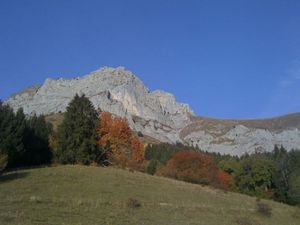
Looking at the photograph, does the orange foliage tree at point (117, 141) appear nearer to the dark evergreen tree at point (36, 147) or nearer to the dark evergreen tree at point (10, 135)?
the dark evergreen tree at point (36, 147)

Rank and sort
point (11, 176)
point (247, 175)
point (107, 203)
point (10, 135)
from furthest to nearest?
1. point (247, 175)
2. point (10, 135)
3. point (11, 176)
4. point (107, 203)

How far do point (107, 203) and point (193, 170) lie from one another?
6912cm

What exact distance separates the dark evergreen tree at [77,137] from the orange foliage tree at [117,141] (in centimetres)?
489

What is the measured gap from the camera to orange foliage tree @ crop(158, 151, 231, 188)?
104 m

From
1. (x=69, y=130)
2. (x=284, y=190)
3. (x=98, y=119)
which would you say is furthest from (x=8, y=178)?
(x=284, y=190)

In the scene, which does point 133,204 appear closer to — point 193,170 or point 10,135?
point 10,135

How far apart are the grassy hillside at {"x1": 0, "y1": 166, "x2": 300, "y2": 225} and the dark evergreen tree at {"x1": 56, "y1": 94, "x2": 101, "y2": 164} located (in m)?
14.4

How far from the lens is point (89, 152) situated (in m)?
83.6

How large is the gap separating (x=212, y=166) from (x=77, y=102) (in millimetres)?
40880

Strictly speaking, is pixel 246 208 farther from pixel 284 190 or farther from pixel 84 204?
pixel 284 190

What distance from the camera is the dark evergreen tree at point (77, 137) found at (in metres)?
81.7

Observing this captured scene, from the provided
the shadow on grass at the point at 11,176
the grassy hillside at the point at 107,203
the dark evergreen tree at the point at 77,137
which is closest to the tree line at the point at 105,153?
the dark evergreen tree at the point at 77,137

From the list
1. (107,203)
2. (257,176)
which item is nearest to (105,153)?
(257,176)

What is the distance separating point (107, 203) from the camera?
4053 cm
